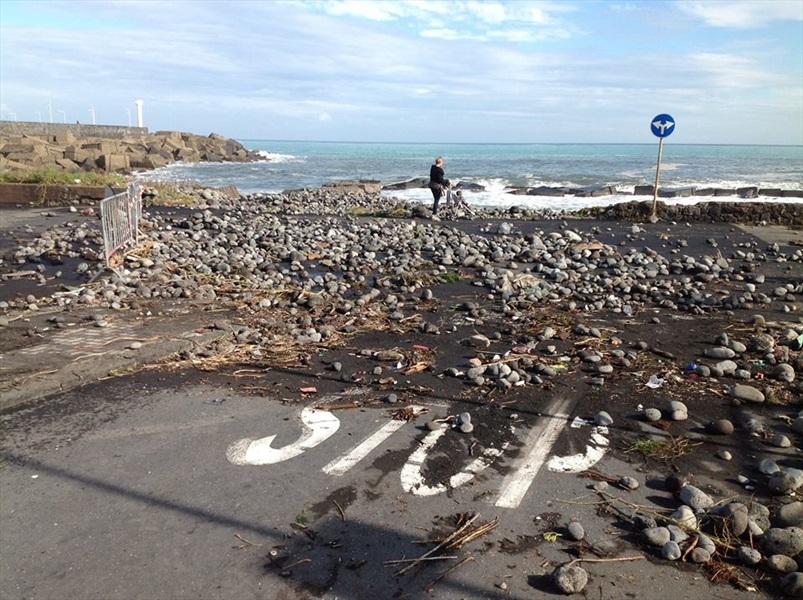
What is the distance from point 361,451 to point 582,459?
1.61 m

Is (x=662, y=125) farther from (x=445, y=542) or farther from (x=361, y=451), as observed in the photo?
(x=445, y=542)

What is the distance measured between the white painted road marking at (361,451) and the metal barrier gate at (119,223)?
21.4 feet

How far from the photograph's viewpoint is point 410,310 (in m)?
8.29

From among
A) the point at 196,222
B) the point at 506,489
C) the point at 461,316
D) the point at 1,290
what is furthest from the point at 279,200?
the point at 506,489

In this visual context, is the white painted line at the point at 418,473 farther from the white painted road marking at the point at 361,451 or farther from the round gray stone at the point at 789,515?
the round gray stone at the point at 789,515

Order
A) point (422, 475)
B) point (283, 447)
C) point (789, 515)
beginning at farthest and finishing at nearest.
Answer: point (283, 447) < point (422, 475) < point (789, 515)

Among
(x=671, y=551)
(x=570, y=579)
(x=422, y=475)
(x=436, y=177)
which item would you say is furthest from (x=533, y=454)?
(x=436, y=177)

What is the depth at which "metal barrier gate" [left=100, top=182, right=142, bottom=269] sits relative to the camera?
9.36 meters

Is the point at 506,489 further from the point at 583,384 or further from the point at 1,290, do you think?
the point at 1,290

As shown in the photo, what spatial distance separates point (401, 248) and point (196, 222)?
507 centimetres

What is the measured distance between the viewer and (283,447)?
175 inches

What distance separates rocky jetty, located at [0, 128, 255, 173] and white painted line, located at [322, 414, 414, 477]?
89.3 feet

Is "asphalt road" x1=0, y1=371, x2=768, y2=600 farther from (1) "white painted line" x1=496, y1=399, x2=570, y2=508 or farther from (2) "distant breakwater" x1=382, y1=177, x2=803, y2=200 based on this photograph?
(2) "distant breakwater" x1=382, y1=177, x2=803, y2=200

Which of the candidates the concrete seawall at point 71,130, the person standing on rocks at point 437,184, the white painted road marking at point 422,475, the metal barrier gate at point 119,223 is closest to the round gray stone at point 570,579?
the white painted road marking at point 422,475
